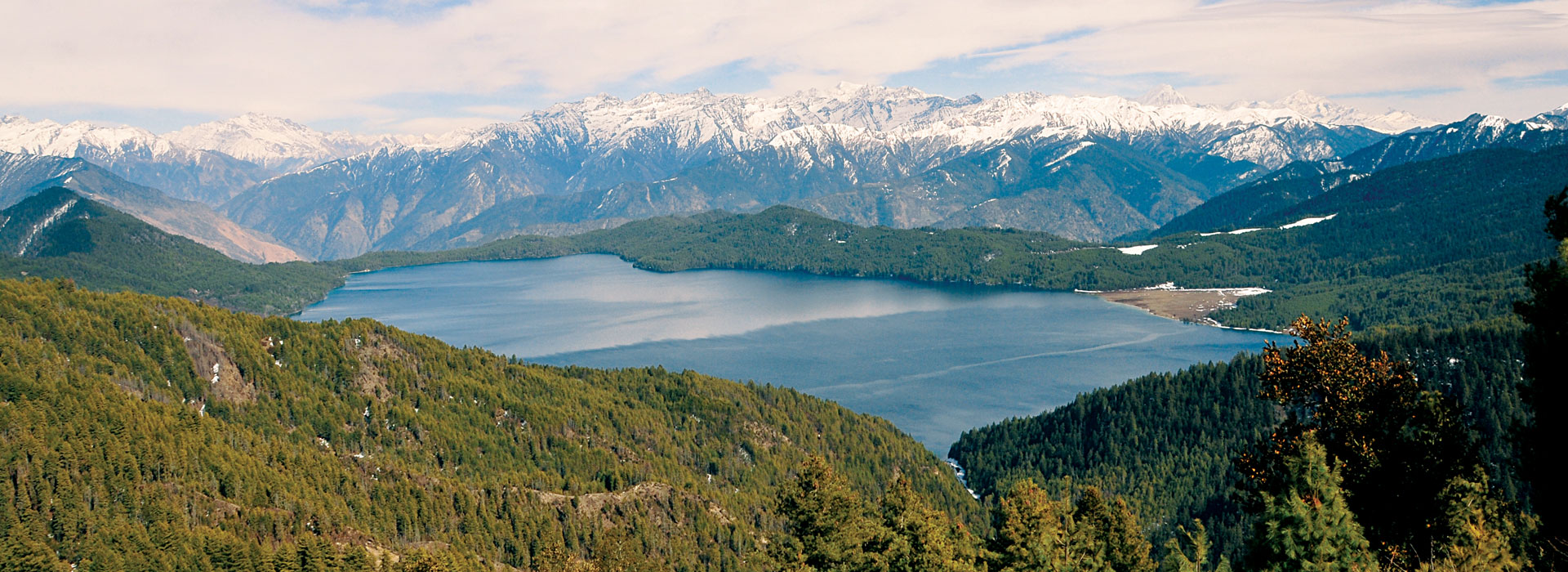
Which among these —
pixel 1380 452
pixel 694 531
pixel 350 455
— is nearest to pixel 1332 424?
pixel 1380 452

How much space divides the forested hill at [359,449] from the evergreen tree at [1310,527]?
117ft

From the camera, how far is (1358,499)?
110ft

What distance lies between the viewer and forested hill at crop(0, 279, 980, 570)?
78.2 m

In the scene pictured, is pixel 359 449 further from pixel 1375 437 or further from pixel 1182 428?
pixel 1182 428

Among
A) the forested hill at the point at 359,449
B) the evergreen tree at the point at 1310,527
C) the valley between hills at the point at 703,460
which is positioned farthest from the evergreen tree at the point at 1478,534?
the forested hill at the point at 359,449

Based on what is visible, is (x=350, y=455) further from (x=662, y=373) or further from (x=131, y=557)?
(x=662, y=373)

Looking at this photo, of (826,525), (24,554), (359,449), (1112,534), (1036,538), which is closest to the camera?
(1036,538)

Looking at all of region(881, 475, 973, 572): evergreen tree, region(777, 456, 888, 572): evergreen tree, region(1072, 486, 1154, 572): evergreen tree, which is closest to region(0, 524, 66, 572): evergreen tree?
region(777, 456, 888, 572): evergreen tree

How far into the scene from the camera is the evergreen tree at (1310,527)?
2971 cm

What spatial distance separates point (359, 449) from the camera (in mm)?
113688

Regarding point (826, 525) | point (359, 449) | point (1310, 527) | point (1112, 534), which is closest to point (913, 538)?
point (826, 525)

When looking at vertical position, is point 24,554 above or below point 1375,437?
below

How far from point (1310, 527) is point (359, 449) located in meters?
107

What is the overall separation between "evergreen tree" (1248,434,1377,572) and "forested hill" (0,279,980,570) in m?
35.6
